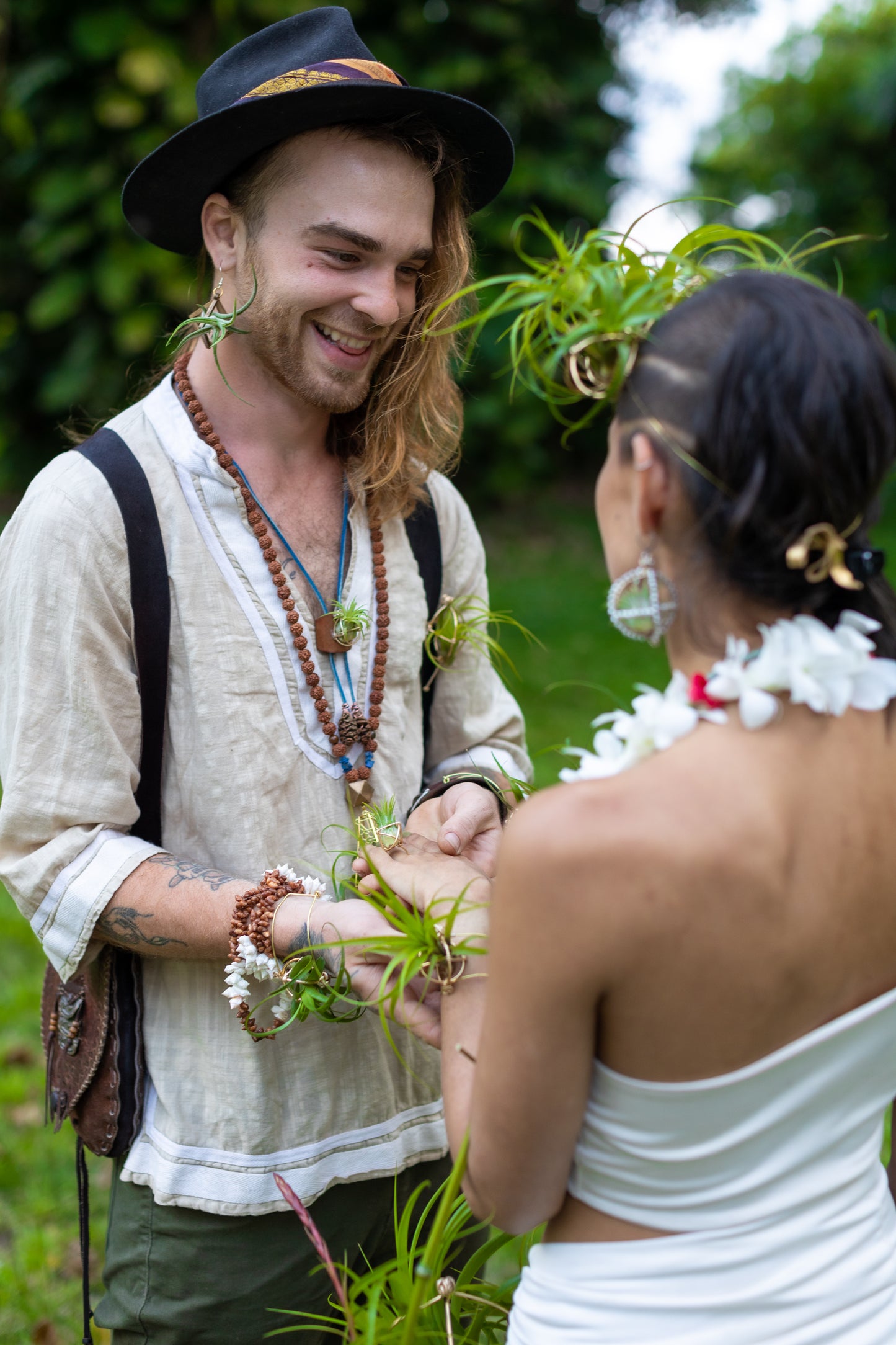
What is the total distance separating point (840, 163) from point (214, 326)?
15.8m

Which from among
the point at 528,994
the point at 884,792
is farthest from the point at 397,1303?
the point at 884,792

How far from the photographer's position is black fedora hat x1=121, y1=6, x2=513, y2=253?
6.62 ft

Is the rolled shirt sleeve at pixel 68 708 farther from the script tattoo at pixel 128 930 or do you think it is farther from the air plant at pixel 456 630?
the air plant at pixel 456 630

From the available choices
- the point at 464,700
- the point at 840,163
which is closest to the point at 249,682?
the point at 464,700

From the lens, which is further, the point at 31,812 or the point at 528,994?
the point at 31,812

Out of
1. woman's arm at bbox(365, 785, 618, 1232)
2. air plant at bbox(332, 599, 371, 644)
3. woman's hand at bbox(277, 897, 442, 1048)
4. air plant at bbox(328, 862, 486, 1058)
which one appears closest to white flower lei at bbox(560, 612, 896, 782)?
woman's arm at bbox(365, 785, 618, 1232)

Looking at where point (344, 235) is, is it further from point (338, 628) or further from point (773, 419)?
point (773, 419)

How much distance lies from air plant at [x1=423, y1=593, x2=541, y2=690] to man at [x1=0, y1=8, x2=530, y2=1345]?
6 cm

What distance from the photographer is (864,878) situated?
1335 mm

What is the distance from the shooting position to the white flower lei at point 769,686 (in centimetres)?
129

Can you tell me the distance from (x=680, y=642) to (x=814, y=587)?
17cm

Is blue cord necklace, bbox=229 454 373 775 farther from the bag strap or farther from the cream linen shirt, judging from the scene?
the bag strap

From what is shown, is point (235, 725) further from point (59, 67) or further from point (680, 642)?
point (59, 67)

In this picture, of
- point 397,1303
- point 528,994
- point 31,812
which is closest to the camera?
point 528,994
